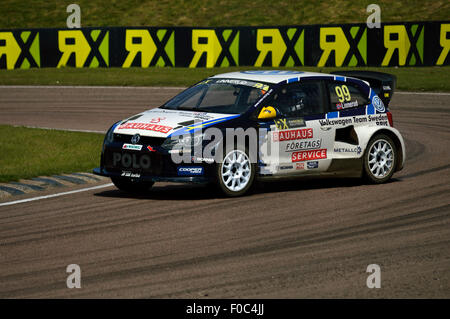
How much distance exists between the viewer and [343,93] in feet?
39.4

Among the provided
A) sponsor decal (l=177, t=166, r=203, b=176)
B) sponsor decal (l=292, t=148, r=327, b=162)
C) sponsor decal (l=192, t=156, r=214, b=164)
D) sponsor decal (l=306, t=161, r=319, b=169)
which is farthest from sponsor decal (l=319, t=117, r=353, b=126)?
sponsor decal (l=177, t=166, r=203, b=176)

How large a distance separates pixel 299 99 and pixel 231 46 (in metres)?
19.1

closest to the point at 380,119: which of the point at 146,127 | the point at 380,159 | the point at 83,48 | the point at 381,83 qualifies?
the point at 380,159

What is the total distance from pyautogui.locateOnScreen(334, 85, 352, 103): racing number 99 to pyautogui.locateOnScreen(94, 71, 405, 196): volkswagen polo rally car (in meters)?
0.02

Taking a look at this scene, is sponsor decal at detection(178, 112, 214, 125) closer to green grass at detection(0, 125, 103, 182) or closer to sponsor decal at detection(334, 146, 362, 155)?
sponsor decal at detection(334, 146, 362, 155)

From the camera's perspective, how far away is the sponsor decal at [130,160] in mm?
10594

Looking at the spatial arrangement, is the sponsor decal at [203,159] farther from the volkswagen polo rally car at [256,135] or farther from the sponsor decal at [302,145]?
the sponsor decal at [302,145]

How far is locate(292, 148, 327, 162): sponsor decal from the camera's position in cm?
1132

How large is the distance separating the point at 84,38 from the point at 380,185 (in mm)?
20762

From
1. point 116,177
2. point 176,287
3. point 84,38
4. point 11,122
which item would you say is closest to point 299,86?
point 116,177

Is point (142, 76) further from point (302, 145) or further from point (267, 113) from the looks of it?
point (267, 113)

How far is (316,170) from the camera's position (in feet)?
38.0
